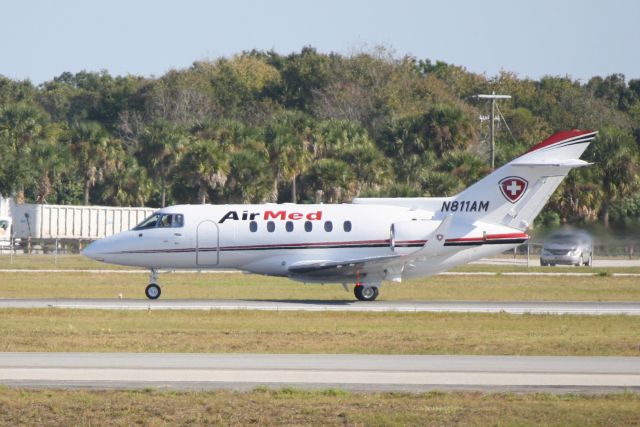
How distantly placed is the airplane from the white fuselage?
0.03 m

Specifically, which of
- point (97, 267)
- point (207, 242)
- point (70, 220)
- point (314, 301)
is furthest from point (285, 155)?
point (314, 301)

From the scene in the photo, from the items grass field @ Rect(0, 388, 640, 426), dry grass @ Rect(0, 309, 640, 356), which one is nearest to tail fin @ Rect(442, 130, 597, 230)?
dry grass @ Rect(0, 309, 640, 356)

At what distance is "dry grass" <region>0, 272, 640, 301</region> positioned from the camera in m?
41.8

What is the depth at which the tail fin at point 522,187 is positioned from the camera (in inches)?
1519

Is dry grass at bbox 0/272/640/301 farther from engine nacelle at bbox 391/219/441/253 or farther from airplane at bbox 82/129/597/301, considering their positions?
engine nacelle at bbox 391/219/441/253

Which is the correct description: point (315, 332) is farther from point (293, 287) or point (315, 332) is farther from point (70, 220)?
point (70, 220)

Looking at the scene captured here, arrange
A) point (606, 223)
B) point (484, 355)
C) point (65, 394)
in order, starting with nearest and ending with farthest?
point (65, 394), point (484, 355), point (606, 223)

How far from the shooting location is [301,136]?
279ft

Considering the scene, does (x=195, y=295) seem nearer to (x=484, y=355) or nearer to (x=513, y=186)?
(x=513, y=186)

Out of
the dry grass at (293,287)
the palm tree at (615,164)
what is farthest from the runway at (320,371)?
the palm tree at (615,164)

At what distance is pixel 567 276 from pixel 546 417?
36264 millimetres

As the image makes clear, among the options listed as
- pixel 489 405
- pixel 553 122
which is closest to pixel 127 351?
pixel 489 405

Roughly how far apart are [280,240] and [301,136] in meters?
46.5

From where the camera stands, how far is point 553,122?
123 meters
